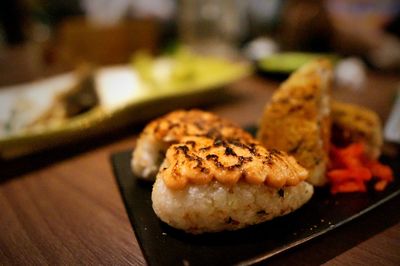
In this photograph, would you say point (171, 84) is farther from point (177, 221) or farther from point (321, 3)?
point (321, 3)

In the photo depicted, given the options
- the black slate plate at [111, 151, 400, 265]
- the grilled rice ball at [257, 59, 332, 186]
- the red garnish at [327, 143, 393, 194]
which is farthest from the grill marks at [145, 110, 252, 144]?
the red garnish at [327, 143, 393, 194]

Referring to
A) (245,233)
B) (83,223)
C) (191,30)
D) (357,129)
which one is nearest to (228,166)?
(245,233)

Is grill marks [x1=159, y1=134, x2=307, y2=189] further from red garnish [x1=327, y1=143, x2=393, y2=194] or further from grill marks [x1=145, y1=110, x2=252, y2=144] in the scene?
red garnish [x1=327, y1=143, x2=393, y2=194]

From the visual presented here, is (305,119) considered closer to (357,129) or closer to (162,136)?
(357,129)

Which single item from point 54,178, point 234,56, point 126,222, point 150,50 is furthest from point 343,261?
point 150,50

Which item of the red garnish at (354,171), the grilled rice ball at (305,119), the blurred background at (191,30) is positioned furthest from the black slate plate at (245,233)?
the blurred background at (191,30)

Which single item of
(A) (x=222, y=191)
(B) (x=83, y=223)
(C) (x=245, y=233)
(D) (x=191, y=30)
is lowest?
(B) (x=83, y=223)

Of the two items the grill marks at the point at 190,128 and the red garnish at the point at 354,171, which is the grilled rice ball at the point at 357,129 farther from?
the grill marks at the point at 190,128
